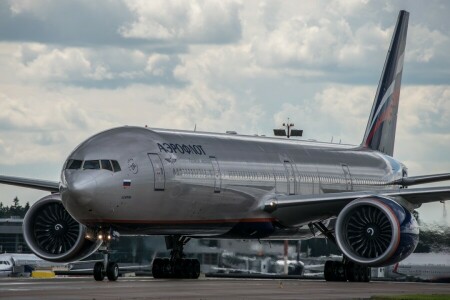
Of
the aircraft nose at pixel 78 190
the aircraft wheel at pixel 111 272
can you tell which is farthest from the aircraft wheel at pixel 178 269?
the aircraft nose at pixel 78 190

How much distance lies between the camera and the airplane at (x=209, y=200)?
1622 inches

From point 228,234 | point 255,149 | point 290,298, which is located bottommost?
point 290,298

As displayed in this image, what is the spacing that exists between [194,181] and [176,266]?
14.4 feet

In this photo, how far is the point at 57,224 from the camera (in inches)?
1810

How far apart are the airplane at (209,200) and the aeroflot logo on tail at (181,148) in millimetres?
47

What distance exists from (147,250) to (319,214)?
39.1 feet

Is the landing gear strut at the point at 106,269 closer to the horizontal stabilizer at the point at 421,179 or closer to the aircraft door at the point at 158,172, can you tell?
the aircraft door at the point at 158,172

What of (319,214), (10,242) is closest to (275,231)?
(319,214)

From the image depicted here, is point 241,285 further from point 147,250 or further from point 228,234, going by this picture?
point 147,250

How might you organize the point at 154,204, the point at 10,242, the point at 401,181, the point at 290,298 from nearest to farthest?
the point at 290,298
the point at 154,204
the point at 401,181
the point at 10,242

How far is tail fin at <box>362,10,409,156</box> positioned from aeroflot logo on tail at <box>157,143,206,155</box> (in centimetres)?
1486

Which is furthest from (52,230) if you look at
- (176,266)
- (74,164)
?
(74,164)

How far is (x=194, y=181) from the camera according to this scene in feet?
143

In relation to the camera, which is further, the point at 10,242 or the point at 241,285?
the point at 10,242
